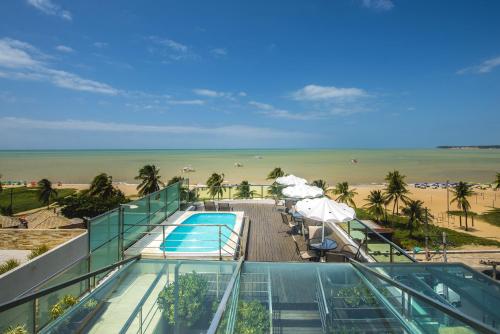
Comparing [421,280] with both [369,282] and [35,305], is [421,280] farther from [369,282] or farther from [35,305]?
[35,305]

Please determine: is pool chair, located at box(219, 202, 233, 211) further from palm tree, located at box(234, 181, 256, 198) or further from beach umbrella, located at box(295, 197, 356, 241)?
beach umbrella, located at box(295, 197, 356, 241)

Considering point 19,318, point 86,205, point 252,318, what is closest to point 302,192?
point 252,318

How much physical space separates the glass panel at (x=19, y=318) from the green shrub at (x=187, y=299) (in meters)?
1.23

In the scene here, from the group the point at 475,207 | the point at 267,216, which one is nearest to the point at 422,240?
the point at 475,207

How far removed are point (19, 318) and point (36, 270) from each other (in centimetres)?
761

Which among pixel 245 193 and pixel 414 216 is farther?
pixel 414 216

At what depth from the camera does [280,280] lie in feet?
10.6

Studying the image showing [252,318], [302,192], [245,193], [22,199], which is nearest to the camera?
[252,318]

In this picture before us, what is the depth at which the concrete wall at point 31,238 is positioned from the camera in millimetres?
14180

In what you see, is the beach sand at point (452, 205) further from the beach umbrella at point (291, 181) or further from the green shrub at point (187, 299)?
the green shrub at point (187, 299)

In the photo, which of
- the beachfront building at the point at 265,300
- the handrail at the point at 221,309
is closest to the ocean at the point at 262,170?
the beachfront building at the point at 265,300

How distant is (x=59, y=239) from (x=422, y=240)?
3107 cm

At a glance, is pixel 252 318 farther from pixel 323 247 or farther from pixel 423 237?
pixel 423 237

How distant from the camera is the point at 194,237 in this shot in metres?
10.7
